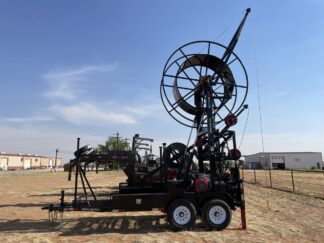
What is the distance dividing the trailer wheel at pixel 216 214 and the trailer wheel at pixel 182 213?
1.10 ft

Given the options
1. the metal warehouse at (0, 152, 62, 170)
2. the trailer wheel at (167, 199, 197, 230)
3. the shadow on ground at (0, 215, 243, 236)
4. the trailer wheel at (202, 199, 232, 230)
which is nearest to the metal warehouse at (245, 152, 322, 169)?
the metal warehouse at (0, 152, 62, 170)

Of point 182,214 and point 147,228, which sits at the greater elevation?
point 182,214

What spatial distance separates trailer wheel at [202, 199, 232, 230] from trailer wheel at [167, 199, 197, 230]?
0.33 metres

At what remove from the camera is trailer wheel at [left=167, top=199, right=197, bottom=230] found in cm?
934

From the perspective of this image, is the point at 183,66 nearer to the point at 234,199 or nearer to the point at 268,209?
the point at 234,199

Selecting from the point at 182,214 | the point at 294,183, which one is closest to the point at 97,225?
the point at 182,214

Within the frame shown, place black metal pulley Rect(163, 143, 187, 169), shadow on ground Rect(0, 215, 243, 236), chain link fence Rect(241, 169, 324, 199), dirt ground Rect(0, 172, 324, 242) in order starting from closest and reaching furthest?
dirt ground Rect(0, 172, 324, 242) < shadow on ground Rect(0, 215, 243, 236) < black metal pulley Rect(163, 143, 187, 169) < chain link fence Rect(241, 169, 324, 199)

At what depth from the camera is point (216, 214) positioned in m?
9.46

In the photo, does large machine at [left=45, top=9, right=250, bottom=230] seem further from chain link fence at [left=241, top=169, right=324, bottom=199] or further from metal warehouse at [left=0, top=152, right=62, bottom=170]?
metal warehouse at [left=0, top=152, right=62, bottom=170]

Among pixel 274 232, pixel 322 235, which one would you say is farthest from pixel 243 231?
pixel 322 235

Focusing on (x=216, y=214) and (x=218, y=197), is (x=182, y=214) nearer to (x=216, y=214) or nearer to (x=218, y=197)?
(x=216, y=214)

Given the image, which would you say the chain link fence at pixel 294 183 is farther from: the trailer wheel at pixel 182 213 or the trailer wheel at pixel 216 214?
the trailer wheel at pixel 182 213

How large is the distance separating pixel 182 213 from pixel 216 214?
933 millimetres

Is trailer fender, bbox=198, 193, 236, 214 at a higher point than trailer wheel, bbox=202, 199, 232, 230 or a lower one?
higher
